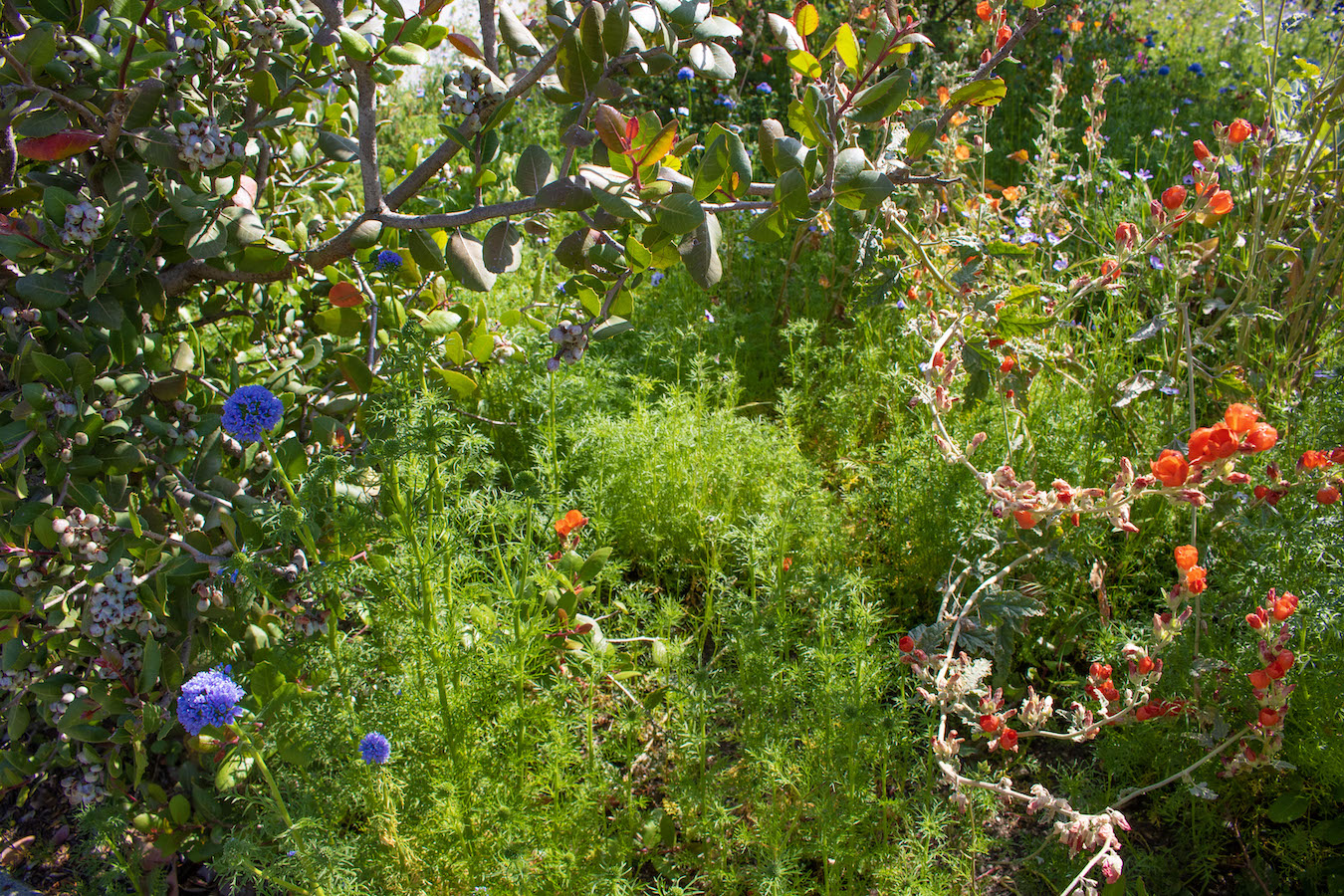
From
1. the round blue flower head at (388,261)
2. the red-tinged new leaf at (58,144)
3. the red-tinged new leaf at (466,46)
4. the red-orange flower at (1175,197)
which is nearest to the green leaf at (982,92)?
the red-orange flower at (1175,197)

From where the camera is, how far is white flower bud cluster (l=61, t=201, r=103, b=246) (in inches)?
51.7

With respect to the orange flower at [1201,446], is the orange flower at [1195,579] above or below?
below

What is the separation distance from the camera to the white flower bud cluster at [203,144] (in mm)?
1354

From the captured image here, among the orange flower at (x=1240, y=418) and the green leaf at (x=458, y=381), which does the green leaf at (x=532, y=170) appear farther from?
the orange flower at (x=1240, y=418)

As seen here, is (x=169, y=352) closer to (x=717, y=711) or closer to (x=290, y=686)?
(x=290, y=686)

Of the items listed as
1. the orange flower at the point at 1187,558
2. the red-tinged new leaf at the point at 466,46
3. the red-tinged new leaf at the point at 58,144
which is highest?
the red-tinged new leaf at the point at 466,46

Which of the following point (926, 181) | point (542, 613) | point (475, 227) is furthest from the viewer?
point (475, 227)

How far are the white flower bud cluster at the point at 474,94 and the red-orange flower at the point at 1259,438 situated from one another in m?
1.39

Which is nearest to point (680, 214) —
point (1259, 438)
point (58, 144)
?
point (58, 144)

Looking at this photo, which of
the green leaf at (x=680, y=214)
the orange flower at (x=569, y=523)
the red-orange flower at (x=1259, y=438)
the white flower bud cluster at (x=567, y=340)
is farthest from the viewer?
the orange flower at (x=569, y=523)

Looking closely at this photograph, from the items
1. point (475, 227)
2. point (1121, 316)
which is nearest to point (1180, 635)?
point (1121, 316)

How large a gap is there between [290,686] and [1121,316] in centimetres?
269

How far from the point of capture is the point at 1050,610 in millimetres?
2049

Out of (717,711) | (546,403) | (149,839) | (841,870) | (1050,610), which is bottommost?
(149,839)
